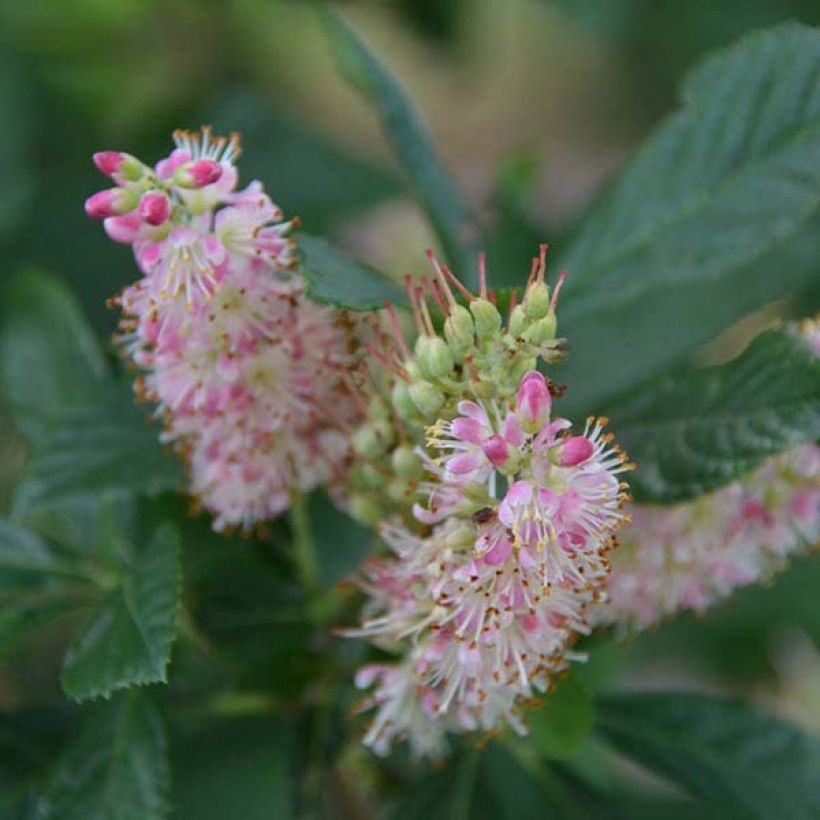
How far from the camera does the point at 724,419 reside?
99 centimetres

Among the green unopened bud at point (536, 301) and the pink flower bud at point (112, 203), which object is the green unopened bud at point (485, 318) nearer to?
the green unopened bud at point (536, 301)

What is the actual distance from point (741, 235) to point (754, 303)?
31cm

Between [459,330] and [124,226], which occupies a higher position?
[124,226]

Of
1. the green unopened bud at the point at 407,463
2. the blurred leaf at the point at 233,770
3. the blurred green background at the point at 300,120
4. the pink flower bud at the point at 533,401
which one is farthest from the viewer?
the blurred green background at the point at 300,120

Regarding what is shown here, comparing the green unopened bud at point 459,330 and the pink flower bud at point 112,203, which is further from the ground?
the pink flower bud at point 112,203

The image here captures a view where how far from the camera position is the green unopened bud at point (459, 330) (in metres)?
0.85

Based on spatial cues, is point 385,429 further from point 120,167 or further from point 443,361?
point 120,167

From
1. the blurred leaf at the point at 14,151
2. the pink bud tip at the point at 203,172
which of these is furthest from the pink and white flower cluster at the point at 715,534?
the blurred leaf at the point at 14,151

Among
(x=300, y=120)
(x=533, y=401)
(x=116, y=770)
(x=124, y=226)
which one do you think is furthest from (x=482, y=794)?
(x=300, y=120)

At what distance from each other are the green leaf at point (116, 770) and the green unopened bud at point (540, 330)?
50cm

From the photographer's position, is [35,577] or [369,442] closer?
[369,442]

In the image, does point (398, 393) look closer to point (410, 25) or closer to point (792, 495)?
point (792, 495)

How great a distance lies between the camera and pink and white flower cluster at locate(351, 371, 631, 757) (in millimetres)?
826

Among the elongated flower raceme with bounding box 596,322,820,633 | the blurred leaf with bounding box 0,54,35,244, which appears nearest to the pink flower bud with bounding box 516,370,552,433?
the elongated flower raceme with bounding box 596,322,820,633
